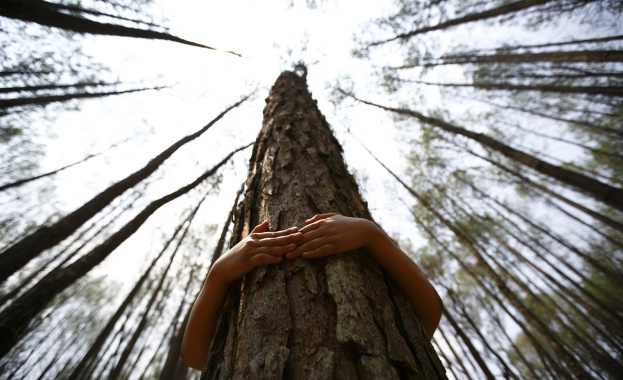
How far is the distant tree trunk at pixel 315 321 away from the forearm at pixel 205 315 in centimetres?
8

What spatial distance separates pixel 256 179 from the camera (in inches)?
79.0

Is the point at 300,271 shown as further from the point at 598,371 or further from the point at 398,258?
the point at 598,371

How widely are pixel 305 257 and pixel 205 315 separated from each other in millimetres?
573

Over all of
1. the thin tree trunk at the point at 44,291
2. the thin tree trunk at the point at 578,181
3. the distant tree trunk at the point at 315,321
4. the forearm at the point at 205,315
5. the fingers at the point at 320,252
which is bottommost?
the thin tree trunk at the point at 44,291

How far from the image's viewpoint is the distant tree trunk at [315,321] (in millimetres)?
771

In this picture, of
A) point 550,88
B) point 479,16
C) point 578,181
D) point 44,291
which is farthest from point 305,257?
point 550,88

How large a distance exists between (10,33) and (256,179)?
6.66m

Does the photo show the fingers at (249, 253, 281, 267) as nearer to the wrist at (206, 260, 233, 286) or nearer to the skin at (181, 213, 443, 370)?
the skin at (181, 213, 443, 370)

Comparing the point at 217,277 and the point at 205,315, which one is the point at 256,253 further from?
the point at 205,315

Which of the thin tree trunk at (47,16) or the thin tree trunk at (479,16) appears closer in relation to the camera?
the thin tree trunk at (47,16)

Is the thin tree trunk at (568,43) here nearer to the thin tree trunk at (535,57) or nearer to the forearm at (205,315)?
the thin tree trunk at (535,57)

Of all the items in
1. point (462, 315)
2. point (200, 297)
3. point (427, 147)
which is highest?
point (200, 297)

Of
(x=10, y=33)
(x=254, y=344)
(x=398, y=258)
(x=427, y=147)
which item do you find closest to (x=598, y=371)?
(x=427, y=147)

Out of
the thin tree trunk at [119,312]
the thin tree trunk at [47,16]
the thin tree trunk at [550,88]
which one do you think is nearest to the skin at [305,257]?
the thin tree trunk at [47,16]
